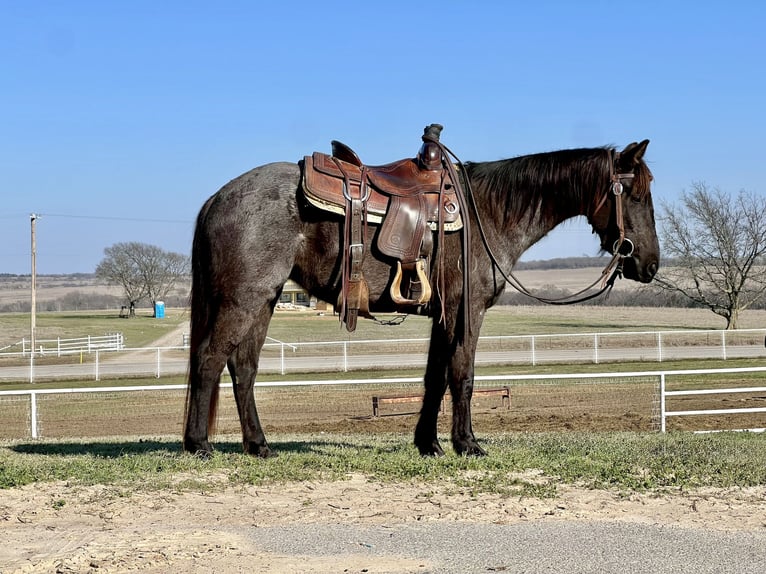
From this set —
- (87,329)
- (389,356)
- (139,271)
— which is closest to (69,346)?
A: (87,329)

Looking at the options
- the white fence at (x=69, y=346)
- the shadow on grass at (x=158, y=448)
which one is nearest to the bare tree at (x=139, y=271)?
the white fence at (x=69, y=346)

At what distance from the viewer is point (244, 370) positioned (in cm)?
755

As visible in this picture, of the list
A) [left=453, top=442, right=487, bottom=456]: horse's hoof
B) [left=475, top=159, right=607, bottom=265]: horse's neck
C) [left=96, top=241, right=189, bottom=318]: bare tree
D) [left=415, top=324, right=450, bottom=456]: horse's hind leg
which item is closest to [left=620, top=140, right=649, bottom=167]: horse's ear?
[left=475, top=159, right=607, bottom=265]: horse's neck

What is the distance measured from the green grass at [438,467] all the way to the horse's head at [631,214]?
157 cm

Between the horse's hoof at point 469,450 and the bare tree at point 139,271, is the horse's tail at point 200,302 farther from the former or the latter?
the bare tree at point 139,271

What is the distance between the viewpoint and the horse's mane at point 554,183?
7.52 m

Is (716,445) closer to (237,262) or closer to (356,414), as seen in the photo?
(237,262)

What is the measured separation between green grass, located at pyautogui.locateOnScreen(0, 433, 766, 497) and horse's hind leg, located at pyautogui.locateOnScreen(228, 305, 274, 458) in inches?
6.6

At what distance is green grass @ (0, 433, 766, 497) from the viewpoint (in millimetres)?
6520

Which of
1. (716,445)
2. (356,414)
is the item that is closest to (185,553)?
(716,445)

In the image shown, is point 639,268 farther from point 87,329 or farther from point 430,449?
point 87,329

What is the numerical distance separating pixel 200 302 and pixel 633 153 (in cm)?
371

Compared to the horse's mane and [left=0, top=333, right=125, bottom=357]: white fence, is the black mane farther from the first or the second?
[left=0, top=333, right=125, bottom=357]: white fence

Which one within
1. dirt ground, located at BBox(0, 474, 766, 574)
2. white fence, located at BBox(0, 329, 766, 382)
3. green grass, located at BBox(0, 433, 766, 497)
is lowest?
white fence, located at BBox(0, 329, 766, 382)
